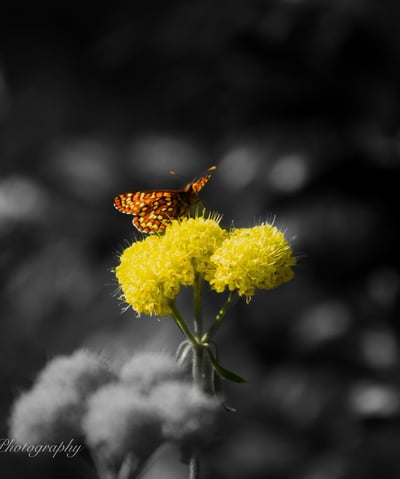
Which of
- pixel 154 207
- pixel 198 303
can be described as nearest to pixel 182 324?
pixel 198 303

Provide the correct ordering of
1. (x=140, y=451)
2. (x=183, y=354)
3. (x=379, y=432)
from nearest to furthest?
(x=140, y=451)
(x=183, y=354)
(x=379, y=432)

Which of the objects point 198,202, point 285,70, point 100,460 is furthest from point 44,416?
point 285,70

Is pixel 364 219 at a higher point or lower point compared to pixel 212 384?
higher

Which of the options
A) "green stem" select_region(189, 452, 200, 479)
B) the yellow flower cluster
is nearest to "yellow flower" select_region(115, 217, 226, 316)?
the yellow flower cluster

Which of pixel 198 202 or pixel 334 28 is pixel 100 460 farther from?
pixel 334 28

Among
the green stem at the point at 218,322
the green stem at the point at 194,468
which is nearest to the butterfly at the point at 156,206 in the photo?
the green stem at the point at 218,322

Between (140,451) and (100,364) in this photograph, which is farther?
(100,364)
